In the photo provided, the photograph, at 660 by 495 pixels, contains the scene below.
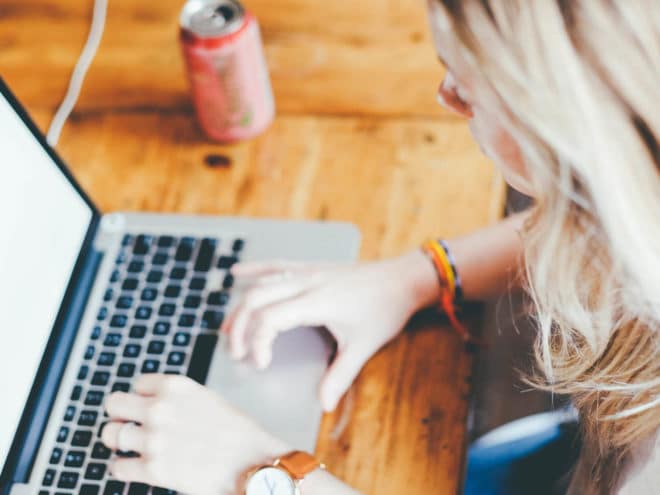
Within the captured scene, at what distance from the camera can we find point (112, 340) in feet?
2.67

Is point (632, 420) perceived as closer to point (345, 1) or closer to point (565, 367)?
point (565, 367)

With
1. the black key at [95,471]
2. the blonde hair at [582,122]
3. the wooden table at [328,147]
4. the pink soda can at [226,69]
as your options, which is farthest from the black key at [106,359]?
the blonde hair at [582,122]

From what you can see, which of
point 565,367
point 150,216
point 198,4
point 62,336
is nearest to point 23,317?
point 62,336

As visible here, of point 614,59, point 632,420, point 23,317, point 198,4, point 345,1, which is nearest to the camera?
point 614,59

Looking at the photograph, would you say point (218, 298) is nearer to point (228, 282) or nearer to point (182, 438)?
point (228, 282)

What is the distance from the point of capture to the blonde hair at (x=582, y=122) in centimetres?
47

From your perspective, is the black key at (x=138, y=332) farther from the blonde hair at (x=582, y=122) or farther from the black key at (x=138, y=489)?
the blonde hair at (x=582, y=122)

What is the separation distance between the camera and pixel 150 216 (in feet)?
3.03

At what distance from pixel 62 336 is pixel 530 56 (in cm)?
55

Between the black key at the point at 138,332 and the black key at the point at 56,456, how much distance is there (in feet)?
0.42

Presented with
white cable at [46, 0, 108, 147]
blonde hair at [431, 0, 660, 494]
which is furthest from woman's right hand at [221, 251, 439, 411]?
white cable at [46, 0, 108, 147]

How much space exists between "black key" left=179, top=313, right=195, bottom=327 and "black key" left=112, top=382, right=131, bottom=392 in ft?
0.26

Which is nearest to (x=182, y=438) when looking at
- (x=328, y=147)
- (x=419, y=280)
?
(x=419, y=280)

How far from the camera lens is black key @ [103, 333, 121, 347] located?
2.66ft
